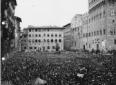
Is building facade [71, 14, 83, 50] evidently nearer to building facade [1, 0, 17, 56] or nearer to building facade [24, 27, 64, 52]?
building facade [24, 27, 64, 52]

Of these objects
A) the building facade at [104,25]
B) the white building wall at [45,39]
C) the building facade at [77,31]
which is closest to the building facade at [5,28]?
the building facade at [104,25]

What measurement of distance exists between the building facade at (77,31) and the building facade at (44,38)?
18.9 feet

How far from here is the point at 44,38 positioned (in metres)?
102

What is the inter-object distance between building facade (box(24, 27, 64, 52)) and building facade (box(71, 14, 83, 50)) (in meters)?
5.75

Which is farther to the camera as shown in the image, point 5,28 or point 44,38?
point 44,38

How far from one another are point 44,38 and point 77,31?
52.1 ft

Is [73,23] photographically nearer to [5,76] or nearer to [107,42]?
[107,42]

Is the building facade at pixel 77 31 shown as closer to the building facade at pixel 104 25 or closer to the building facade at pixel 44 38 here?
the building facade at pixel 44 38

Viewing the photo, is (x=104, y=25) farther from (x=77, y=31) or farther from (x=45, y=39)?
(x=45, y=39)

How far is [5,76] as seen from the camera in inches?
678

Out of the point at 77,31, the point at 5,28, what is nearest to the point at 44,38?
the point at 77,31

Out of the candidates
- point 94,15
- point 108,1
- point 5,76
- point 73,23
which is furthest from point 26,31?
point 5,76

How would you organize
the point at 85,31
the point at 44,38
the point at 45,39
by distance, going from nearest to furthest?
the point at 85,31
the point at 45,39
the point at 44,38

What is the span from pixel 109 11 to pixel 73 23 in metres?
39.4
